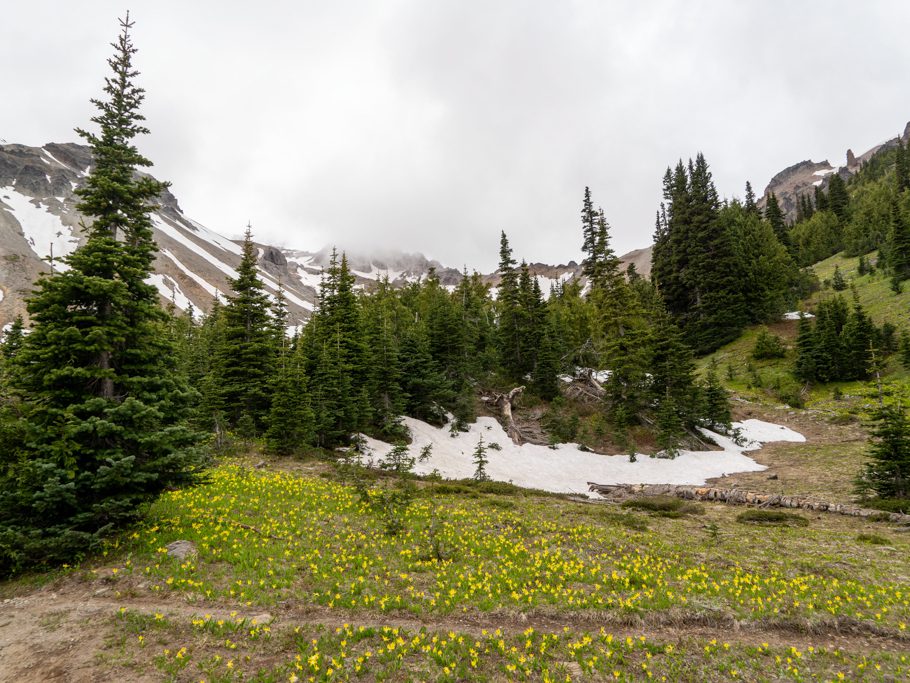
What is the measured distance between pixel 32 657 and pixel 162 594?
206cm

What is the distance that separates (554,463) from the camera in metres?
28.8

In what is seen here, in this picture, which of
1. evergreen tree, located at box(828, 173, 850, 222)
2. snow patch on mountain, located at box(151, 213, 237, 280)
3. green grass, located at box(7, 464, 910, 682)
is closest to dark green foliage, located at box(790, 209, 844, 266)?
evergreen tree, located at box(828, 173, 850, 222)

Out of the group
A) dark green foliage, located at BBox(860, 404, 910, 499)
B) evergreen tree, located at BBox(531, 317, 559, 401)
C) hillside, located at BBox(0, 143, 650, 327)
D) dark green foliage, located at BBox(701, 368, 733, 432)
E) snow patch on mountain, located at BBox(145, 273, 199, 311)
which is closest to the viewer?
dark green foliage, located at BBox(860, 404, 910, 499)

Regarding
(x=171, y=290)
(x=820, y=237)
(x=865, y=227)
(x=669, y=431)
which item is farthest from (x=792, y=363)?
(x=171, y=290)

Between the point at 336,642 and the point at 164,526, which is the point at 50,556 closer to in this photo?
the point at 164,526

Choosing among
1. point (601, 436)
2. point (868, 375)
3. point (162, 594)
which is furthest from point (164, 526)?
point (868, 375)

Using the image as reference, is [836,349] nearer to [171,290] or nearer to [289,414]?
[289,414]

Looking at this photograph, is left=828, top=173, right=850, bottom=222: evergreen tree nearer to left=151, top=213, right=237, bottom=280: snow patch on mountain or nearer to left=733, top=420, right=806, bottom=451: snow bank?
left=733, top=420, right=806, bottom=451: snow bank

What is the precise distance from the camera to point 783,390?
4569 centimetres

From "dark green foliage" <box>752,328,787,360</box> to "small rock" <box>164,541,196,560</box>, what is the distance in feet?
200

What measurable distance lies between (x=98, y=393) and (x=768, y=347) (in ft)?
205

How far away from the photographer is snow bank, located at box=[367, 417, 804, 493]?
1025 inches

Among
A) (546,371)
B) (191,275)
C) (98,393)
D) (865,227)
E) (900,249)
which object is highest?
(191,275)

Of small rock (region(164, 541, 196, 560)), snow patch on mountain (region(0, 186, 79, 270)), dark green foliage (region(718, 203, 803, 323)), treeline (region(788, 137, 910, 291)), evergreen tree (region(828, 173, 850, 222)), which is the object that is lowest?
small rock (region(164, 541, 196, 560))
